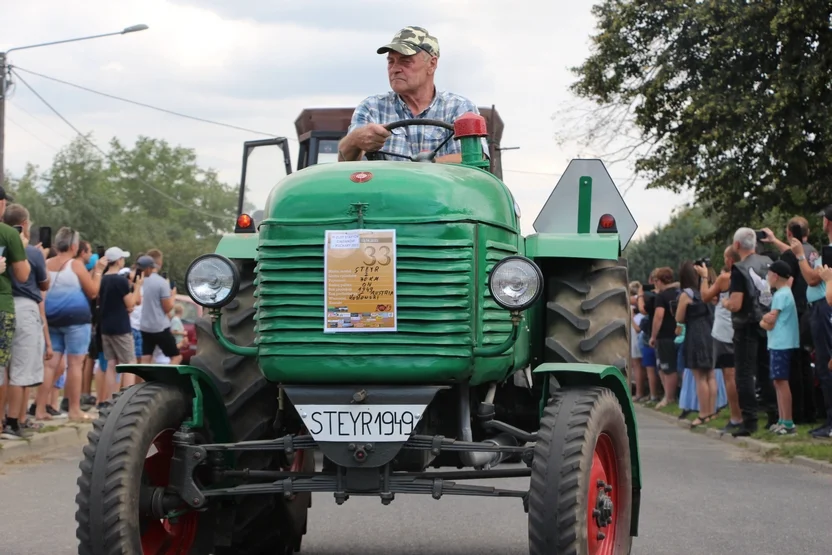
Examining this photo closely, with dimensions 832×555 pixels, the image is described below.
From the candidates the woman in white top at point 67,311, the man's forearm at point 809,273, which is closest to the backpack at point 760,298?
the man's forearm at point 809,273

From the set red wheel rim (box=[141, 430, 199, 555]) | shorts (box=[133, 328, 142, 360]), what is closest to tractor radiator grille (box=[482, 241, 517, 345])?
red wheel rim (box=[141, 430, 199, 555])

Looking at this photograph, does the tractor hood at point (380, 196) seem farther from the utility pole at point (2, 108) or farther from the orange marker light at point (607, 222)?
the utility pole at point (2, 108)

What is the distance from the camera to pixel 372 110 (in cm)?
701

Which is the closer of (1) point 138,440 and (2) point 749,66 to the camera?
(1) point 138,440

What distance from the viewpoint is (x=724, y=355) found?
16.0m

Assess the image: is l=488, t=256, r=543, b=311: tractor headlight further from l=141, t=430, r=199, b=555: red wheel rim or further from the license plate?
l=141, t=430, r=199, b=555: red wheel rim

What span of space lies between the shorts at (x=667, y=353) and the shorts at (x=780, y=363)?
20.1ft

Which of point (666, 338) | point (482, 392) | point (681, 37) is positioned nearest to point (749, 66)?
point (681, 37)

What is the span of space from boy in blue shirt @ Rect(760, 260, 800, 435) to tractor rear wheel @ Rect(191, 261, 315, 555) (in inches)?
325

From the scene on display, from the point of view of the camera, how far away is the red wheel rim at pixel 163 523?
19.0ft

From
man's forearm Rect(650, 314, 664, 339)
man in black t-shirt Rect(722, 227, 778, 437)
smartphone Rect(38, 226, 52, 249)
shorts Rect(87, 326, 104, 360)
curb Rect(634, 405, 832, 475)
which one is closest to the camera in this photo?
curb Rect(634, 405, 832, 475)

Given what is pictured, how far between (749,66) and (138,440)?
2433 centimetres

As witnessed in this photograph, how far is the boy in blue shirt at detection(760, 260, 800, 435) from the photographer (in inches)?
548

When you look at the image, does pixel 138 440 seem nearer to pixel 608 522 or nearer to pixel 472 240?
pixel 472 240
